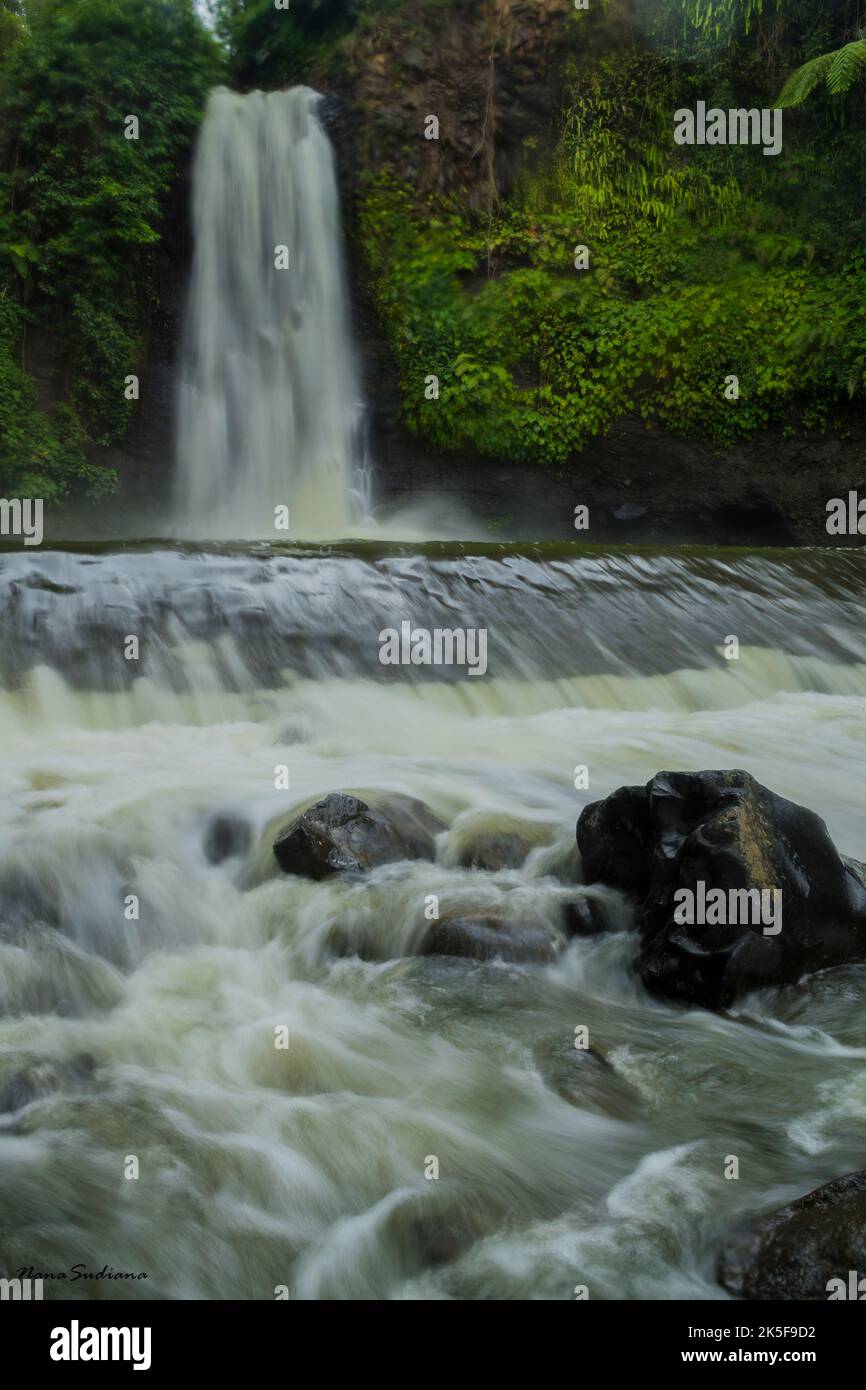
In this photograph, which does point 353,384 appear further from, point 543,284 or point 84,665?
point 84,665

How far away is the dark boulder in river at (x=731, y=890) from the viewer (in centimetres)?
367

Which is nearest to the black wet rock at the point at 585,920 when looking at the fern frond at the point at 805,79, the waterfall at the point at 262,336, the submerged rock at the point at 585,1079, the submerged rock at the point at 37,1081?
the submerged rock at the point at 585,1079

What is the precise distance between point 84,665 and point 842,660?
209 inches

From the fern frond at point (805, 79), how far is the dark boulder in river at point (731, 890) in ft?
38.8

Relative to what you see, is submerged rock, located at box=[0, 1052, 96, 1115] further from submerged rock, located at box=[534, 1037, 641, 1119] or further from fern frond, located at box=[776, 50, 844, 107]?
fern frond, located at box=[776, 50, 844, 107]

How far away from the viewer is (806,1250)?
2402 mm

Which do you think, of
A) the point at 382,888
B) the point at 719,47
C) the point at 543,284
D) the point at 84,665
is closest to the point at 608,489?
the point at 543,284

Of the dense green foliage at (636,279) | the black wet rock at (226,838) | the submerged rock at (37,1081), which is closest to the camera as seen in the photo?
the submerged rock at (37,1081)

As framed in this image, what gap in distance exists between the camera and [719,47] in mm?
14883

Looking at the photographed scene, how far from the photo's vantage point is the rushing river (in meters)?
2.73

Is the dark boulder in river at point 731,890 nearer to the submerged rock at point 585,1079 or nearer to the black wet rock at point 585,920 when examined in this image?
the black wet rock at point 585,920

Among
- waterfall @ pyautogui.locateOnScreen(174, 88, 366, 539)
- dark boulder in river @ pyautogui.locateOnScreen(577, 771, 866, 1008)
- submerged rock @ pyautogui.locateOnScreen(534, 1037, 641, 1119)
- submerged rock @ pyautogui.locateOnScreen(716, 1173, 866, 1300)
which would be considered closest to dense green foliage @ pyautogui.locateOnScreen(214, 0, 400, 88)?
waterfall @ pyautogui.locateOnScreen(174, 88, 366, 539)

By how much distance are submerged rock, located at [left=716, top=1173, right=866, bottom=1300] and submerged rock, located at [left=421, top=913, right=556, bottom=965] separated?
1.46 meters

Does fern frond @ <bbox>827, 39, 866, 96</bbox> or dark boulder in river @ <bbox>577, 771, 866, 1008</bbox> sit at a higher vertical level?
fern frond @ <bbox>827, 39, 866, 96</bbox>
